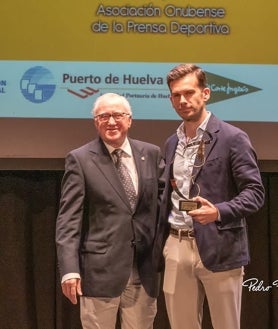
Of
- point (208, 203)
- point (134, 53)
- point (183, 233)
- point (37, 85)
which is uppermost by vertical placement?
point (134, 53)

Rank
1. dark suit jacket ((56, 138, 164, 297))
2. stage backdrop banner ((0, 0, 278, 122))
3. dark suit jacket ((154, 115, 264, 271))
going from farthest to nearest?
stage backdrop banner ((0, 0, 278, 122)), dark suit jacket ((56, 138, 164, 297)), dark suit jacket ((154, 115, 264, 271))

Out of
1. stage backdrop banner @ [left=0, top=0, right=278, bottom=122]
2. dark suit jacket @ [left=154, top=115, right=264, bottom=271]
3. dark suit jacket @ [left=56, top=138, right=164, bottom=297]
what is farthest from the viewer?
stage backdrop banner @ [left=0, top=0, right=278, bottom=122]

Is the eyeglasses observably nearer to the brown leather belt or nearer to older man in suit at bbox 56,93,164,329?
older man in suit at bbox 56,93,164,329

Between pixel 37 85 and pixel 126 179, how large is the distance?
0.98 meters

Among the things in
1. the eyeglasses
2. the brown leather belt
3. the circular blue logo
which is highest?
the circular blue logo

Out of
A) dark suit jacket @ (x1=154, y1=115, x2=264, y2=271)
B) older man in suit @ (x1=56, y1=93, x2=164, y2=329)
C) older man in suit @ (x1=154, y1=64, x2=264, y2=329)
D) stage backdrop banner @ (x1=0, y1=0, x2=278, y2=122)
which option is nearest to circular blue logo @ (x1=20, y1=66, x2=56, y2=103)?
stage backdrop banner @ (x1=0, y1=0, x2=278, y2=122)

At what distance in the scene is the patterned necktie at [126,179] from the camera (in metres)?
2.12

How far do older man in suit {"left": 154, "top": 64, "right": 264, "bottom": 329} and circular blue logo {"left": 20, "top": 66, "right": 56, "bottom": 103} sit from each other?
989 millimetres

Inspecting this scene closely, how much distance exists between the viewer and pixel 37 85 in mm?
2836

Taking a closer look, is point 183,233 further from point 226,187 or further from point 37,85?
point 37,85

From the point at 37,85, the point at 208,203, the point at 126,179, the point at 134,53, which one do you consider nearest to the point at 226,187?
the point at 208,203

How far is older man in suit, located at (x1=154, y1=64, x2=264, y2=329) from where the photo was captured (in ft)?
6.43

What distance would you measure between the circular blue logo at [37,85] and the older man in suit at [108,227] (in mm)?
805

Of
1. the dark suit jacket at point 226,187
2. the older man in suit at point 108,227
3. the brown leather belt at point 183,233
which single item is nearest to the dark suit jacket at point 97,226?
the older man in suit at point 108,227
